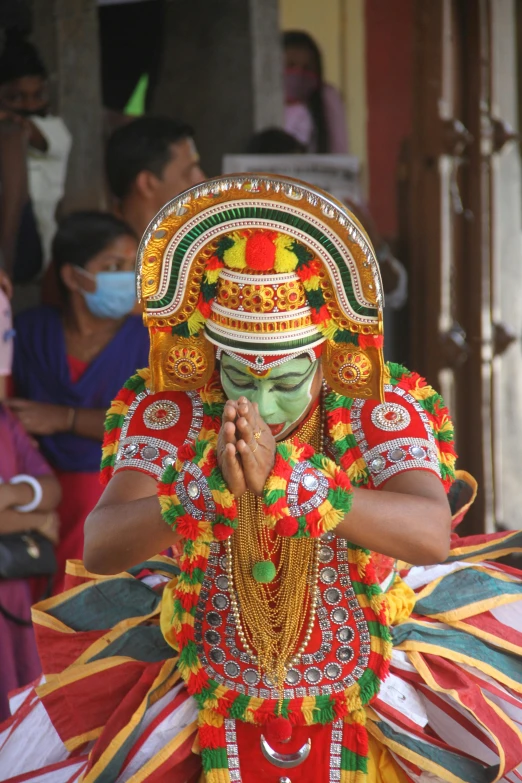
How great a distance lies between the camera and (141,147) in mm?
5508

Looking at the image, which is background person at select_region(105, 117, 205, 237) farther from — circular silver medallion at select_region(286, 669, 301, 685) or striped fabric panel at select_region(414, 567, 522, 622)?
circular silver medallion at select_region(286, 669, 301, 685)

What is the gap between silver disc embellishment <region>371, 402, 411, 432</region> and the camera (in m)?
2.48

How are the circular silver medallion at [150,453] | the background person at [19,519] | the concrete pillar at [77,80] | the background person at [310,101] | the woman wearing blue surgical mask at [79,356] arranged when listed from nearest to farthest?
the circular silver medallion at [150,453], the background person at [19,519], the woman wearing blue surgical mask at [79,356], the concrete pillar at [77,80], the background person at [310,101]

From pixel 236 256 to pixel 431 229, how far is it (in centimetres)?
396

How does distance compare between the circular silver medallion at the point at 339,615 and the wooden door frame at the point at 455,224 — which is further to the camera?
the wooden door frame at the point at 455,224

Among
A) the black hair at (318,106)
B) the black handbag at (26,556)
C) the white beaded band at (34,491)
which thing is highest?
the black hair at (318,106)

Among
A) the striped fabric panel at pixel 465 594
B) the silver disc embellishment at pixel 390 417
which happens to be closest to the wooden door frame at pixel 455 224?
the striped fabric panel at pixel 465 594

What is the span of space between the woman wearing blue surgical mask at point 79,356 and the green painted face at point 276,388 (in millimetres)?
2522

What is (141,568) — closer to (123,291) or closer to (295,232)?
(295,232)

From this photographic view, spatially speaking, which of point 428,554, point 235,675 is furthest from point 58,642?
point 428,554

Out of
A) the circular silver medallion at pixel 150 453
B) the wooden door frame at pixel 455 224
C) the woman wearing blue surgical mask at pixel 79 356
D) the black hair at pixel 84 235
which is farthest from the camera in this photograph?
the wooden door frame at pixel 455 224

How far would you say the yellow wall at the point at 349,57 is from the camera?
605 cm

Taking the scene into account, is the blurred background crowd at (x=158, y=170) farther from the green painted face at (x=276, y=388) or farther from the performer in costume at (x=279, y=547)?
the green painted face at (x=276, y=388)

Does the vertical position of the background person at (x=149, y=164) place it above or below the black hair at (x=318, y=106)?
below
